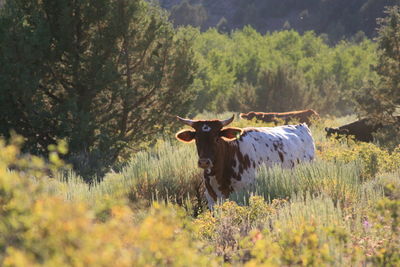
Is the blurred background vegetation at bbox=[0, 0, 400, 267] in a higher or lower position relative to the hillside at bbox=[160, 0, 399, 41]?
lower

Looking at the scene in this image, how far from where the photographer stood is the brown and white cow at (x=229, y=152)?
684 centimetres

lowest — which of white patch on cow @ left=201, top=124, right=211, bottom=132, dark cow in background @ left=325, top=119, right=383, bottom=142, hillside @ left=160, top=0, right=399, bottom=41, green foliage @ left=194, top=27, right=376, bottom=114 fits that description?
dark cow in background @ left=325, top=119, right=383, bottom=142

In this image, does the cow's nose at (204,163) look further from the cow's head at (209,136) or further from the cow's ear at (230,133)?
the cow's ear at (230,133)

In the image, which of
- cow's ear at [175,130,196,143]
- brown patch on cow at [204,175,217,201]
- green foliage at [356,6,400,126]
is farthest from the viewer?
green foliage at [356,6,400,126]

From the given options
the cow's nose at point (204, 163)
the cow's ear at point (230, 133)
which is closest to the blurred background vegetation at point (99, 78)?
the cow's ear at point (230, 133)

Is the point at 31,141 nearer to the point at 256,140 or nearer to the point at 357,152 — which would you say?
the point at 256,140

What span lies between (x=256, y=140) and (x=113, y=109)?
437cm

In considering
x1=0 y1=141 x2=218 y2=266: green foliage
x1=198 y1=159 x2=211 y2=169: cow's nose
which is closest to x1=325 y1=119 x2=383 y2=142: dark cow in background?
x1=198 y1=159 x2=211 y2=169: cow's nose

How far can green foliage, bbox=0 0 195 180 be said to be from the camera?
9.83 m

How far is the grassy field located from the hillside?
80835mm

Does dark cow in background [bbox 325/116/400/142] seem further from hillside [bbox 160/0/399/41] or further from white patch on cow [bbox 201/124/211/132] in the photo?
hillside [bbox 160/0/399/41]

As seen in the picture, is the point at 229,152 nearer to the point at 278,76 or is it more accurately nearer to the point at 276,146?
the point at 276,146

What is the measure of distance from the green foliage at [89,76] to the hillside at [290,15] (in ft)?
250

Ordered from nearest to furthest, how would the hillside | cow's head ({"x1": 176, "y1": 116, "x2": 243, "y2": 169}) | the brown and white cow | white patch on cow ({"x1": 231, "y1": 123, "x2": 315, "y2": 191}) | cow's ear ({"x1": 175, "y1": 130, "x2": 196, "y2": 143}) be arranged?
cow's head ({"x1": 176, "y1": 116, "x2": 243, "y2": 169}), the brown and white cow, cow's ear ({"x1": 175, "y1": 130, "x2": 196, "y2": 143}), white patch on cow ({"x1": 231, "y1": 123, "x2": 315, "y2": 191}), the hillside
